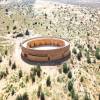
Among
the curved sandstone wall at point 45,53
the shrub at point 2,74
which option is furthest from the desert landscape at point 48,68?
the curved sandstone wall at point 45,53

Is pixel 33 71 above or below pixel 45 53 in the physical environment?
below

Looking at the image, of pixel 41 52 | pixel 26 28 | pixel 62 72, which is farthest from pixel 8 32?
pixel 62 72

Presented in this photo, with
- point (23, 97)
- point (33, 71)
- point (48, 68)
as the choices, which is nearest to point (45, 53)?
point (48, 68)

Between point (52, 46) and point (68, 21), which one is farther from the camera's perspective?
point (68, 21)

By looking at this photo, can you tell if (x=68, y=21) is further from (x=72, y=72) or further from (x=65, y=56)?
(x=72, y=72)

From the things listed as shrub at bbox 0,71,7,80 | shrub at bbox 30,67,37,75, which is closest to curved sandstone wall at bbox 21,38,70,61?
shrub at bbox 30,67,37,75

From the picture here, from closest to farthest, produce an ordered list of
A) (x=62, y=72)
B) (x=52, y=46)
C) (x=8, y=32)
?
(x=62, y=72) → (x=52, y=46) → (x=8, y=32)

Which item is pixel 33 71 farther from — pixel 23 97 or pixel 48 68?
pixel 23 97

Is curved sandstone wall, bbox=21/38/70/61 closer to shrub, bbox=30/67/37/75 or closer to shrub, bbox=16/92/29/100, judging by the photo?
shrub, bbox=30/67/37/75
